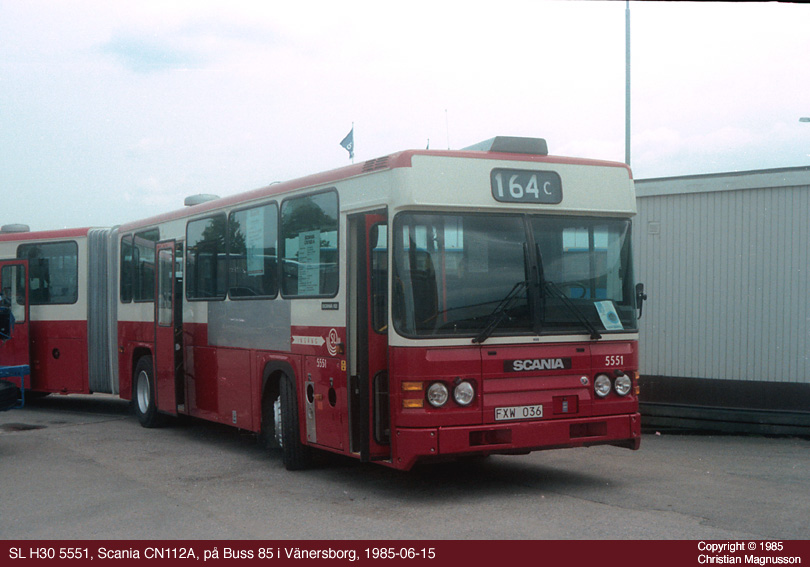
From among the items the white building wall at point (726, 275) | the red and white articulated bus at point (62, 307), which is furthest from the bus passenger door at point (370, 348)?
the red and white articulated bus at point (62, 307)

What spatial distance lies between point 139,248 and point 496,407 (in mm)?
8282

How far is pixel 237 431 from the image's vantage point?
46.0 ft

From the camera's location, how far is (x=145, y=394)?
1423cm

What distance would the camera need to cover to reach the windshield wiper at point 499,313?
321 inches

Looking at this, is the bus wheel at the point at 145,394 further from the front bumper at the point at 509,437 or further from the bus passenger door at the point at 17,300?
the front bumper at the point at 509,437

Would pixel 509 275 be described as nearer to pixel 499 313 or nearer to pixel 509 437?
pixel 499 313

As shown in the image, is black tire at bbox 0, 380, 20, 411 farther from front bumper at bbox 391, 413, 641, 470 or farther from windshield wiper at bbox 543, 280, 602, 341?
windshield wiper at bbox 543, 280, 602, 341

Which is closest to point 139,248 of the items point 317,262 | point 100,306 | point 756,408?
point 100,306

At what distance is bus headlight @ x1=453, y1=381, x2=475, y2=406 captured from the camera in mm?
8062

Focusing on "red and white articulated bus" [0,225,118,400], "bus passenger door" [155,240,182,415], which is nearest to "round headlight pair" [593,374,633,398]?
"bus passenger door" [155,240,182,415]

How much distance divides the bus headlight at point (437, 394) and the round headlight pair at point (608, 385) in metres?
1.49

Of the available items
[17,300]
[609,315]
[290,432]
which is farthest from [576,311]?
[17,300]

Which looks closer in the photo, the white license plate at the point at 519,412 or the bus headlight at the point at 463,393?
the bus headlight at the point at 463,393
